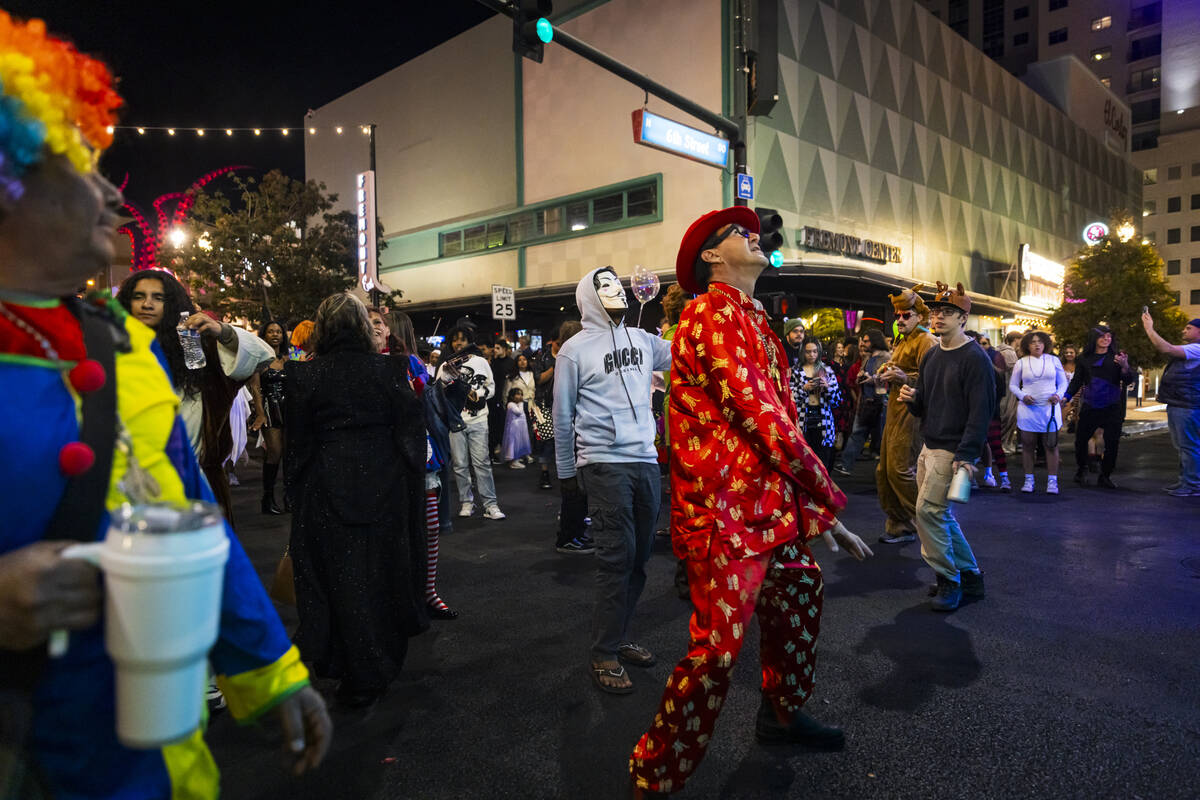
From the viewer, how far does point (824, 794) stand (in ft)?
8.92

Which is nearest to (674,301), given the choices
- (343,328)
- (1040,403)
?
(343,328)

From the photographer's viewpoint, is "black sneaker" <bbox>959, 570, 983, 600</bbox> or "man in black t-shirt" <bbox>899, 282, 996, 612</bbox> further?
"black sneaker" <bbox>959, 570, 983, 600</bbox>

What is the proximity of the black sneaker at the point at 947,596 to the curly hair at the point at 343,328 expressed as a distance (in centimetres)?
388

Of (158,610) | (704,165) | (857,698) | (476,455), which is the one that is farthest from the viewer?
(704,165)

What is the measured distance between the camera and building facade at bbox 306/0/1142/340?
19.5 metres

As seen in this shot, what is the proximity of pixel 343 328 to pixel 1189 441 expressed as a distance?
33.1ft

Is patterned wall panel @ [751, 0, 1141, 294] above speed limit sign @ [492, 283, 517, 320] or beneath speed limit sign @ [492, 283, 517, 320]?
above

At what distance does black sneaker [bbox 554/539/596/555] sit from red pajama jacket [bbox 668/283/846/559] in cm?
378

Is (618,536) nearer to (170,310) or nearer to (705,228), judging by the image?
(705,228)

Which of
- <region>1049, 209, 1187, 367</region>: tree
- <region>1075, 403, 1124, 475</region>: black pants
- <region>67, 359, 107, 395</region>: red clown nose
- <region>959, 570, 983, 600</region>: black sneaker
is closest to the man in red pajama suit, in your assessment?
<region>67, 359, 107, 395</region>: red clown nose

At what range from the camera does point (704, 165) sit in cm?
1859

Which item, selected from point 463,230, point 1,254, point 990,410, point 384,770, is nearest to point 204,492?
point 1,254

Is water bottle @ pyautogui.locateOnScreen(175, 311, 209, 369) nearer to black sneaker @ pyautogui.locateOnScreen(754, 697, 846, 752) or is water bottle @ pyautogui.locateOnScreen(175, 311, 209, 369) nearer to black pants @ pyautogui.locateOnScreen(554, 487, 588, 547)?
black sneaker @ pyautogui.locateOnScreen(754, 697, 846, 752)

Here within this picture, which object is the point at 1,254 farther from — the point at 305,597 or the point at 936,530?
the point at 936,530
